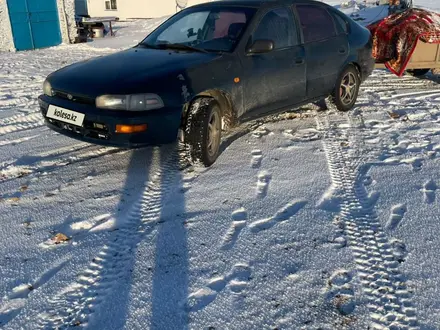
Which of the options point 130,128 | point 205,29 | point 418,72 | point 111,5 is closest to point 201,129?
point 130,128

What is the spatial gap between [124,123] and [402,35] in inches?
225

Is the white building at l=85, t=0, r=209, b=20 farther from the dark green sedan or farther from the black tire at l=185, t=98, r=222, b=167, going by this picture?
the black tire at l=185, t=98, r=222, b=167

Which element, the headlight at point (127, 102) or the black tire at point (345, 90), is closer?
the headlight at point (127, 102)

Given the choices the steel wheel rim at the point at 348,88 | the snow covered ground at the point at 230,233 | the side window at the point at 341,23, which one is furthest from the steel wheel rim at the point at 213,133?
the side window at the point at 341,23

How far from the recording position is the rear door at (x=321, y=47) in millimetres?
5434

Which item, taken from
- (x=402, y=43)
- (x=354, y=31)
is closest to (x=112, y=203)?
(x=354, y=31)

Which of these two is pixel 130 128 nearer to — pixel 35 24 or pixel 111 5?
pixel 35 24

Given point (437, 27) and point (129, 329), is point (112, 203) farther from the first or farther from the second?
point (437, 27)

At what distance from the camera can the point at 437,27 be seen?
7402mm

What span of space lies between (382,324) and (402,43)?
20.8 ft

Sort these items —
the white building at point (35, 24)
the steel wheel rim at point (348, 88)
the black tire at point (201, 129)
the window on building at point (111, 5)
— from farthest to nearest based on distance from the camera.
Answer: the window on building at point (111, 5)
the white building at point (35, 24)
the steel wheel rim at point (348, 88)
the black tire at point (201, 129)

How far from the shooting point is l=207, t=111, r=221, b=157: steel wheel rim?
171 inches

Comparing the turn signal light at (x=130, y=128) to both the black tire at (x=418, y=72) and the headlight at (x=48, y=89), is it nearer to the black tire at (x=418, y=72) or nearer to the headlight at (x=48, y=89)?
the headlight at (x=48, y=89)

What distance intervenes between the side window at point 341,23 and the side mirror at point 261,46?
1884 millimetres
